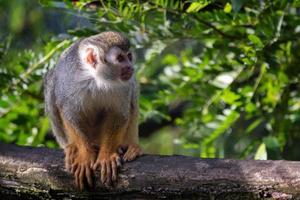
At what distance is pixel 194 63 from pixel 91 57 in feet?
5.24

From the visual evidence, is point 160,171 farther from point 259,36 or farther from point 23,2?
point 23,2

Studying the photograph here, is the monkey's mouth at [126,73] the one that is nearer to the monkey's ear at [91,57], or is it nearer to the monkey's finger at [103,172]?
the monkey's ear at [91,57]

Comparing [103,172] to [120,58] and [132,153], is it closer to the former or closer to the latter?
[132,153]

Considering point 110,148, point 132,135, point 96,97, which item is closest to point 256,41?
point 132,135

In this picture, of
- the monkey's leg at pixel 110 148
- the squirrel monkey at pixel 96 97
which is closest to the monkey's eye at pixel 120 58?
the squirrel monkey at pixel 96 97

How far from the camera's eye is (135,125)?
17.3 ft

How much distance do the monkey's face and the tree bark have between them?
755 millimetres

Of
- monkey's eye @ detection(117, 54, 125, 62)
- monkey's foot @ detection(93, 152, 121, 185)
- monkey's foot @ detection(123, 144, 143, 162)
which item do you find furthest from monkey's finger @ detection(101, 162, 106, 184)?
monkey's eye @ detection(117, 54, 125, 62)

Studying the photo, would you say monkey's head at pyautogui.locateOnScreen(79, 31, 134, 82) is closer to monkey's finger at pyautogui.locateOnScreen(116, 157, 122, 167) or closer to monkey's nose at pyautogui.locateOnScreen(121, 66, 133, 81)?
monkey's nose at pyautogui.locateOnScreen(121, 66, 133, 81)

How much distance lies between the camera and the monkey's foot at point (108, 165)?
165 inches

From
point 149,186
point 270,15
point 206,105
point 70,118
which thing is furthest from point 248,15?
point 149,186

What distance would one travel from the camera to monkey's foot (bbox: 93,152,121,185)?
419 centimetres

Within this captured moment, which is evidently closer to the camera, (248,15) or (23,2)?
(248,15)

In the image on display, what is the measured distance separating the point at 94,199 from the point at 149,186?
0.46m
